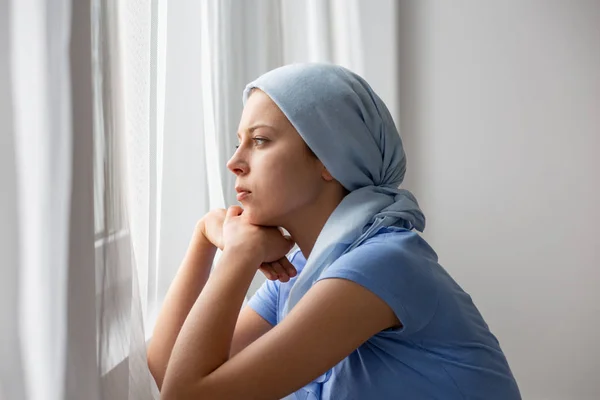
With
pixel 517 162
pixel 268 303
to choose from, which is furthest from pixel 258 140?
pixel 517 162

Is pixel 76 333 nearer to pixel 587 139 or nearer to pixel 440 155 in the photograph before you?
pixel 440 155

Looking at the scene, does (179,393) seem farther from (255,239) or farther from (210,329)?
(255,239)

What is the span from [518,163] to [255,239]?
5.67 feet

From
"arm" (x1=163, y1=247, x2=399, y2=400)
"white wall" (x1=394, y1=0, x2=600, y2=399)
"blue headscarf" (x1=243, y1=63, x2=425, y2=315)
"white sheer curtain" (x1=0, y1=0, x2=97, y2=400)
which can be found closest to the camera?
"white sheer curtain" (x1=0, y1=0, x2=97, y2=400)

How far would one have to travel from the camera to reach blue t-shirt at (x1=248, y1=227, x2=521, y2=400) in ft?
4.06

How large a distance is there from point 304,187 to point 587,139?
179cm

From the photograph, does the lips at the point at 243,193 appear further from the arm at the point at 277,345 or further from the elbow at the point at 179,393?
the elbow at the point at 179,393

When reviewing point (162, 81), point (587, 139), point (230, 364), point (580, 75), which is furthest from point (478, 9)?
point (230, 364)

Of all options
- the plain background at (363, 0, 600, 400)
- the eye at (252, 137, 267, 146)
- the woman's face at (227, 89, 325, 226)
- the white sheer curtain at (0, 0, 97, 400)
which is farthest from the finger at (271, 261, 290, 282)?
the plain background at (363, 0, 600, 400)

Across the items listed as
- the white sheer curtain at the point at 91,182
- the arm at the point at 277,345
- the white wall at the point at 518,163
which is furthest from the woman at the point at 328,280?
the white wall at the point at 518,163

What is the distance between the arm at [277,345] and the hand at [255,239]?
0.39ft

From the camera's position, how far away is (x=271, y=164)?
4.38 feet

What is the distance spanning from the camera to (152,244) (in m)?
1.71

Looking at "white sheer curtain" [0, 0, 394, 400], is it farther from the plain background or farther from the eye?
the plain background
